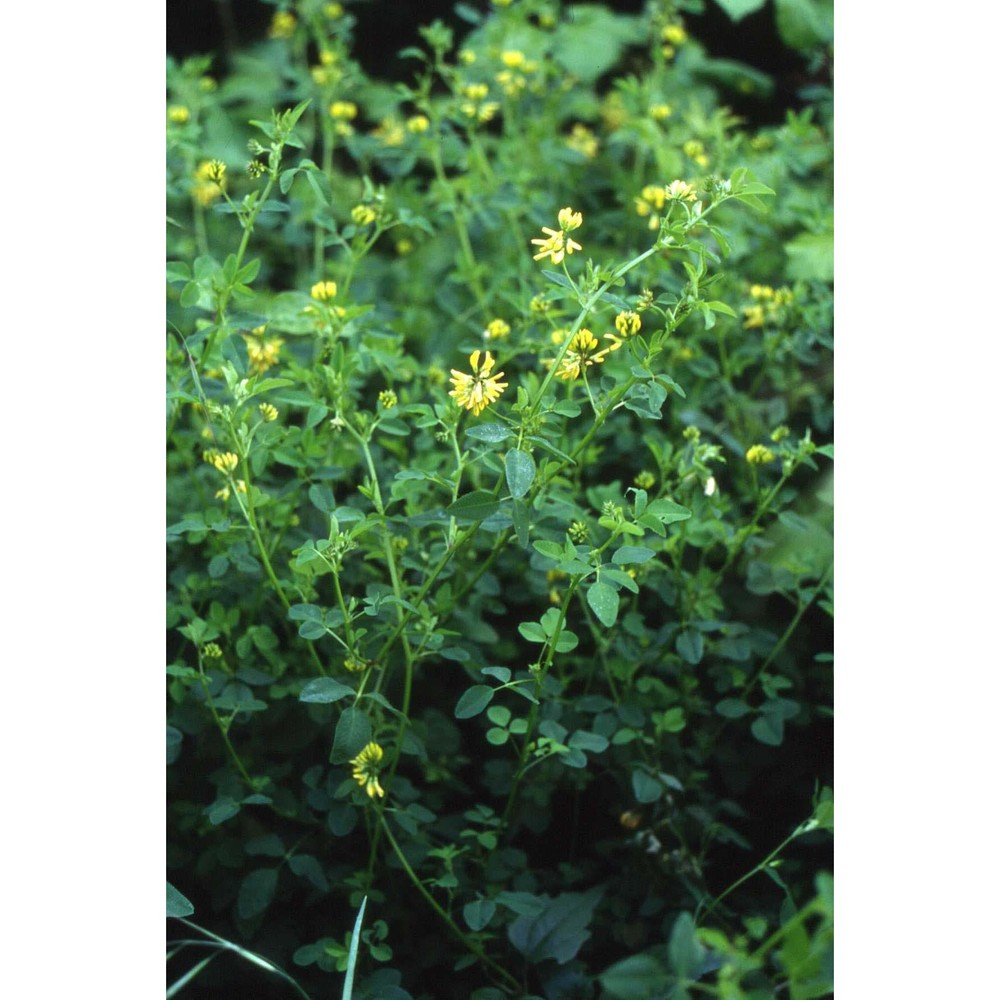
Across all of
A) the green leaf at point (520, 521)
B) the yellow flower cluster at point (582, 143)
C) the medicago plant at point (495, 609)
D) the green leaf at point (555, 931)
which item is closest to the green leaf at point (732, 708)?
the medicago plant at point (495, 609)

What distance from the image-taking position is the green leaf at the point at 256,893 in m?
1.18

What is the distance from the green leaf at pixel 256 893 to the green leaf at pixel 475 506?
520 mm

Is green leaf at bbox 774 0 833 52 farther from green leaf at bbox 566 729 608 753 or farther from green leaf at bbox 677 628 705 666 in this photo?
green leaf at bbox 566 729 608 753

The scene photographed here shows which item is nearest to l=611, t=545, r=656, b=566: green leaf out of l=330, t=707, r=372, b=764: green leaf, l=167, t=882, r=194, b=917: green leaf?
l=330, t=707, r=372, b=764: green leaf

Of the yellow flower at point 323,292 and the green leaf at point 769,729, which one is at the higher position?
the yellow flower at point 323,292

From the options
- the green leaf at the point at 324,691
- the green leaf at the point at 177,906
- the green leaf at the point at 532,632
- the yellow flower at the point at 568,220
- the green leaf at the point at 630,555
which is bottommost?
the green leaf at the point at 177,906

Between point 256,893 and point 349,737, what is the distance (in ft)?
0.98

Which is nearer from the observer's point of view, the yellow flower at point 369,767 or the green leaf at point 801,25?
the yellow flower at point 369,767

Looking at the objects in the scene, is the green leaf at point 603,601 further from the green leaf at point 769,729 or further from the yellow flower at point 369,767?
the green leaf at point 769,729

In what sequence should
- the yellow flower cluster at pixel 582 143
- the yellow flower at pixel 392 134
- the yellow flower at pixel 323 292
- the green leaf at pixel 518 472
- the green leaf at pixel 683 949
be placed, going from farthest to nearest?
the yellow flower cluster at pixel 582 143 → the yellow flower at pixel 392 134 → the yellow flower at pixel 323 292 → the green leaf at pixel 518 472 → the green leaf at pixel 683 949

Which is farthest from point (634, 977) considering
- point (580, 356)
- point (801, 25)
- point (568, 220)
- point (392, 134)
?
point (801, 25)

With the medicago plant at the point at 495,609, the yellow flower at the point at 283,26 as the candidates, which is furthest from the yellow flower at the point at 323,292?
the yellow flower at the point at 283,26

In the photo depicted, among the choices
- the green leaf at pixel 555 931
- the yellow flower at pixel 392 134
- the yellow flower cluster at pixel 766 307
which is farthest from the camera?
the yellow flower at pixel 392 134

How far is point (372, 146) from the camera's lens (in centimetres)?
201
